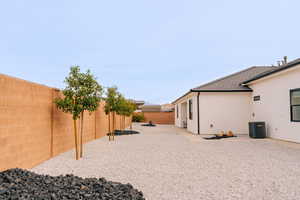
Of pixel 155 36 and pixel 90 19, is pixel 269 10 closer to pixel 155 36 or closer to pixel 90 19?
pixel 155 36

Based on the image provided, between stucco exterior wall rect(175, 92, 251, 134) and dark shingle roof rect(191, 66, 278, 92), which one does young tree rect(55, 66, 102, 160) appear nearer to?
dark shingle roof rect(191, 66, 278, 92)

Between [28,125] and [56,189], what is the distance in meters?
2.34

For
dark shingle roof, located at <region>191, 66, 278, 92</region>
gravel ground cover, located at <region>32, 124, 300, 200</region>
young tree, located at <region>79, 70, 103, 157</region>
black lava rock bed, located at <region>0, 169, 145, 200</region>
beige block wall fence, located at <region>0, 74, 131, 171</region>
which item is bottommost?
gravel ground cover, located at <region>32, 124, 300, 200</region>

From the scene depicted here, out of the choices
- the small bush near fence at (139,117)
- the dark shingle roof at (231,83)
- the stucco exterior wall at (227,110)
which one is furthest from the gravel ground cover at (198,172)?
the small bush near fence at (139,117)

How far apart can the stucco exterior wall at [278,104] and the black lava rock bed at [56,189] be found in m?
8.98

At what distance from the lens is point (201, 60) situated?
66.8ft

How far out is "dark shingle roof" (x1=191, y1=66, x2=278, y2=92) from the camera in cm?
1325

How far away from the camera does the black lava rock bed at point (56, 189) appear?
9.50ft

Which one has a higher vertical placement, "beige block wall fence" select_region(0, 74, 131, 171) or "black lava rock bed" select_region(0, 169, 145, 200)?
"beige block wall fence" select_region(0, 74, 131, 171)

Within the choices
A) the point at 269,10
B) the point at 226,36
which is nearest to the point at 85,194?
the point at 269,10

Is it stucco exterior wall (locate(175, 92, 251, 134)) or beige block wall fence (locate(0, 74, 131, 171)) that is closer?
beige block wall fence (locate(0, 74, 131, 171))

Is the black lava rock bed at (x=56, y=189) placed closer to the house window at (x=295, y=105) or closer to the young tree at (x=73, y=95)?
the young tree at (x=73, y=95)

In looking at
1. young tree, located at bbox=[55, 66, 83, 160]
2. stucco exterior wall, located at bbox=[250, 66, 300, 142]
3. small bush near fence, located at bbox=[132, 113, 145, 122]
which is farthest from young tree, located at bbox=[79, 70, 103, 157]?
small bush near fence, located at bbox=[132, 113, 145, 122]

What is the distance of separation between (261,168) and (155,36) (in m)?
11.6
